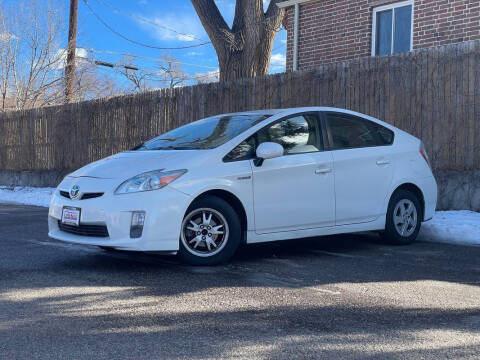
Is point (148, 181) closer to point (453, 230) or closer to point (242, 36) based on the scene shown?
point (453, 230)

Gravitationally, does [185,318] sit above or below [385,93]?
below

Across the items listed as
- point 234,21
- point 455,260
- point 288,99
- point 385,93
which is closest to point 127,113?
point 234,21

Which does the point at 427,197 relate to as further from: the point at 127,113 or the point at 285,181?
the point at 127,113

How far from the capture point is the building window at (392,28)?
42.4ft

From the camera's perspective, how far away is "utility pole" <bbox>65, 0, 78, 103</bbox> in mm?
22797

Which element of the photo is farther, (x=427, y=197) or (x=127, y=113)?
(x=127, y=113)

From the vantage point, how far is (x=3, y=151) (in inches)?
732

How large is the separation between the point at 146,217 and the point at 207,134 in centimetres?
146

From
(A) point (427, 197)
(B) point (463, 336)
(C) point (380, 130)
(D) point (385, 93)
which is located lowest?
(B) point (463, 336)

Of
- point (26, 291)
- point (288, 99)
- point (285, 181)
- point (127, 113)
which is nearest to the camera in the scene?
point (26, 291)

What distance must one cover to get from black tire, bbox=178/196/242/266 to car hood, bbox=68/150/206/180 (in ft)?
1.29

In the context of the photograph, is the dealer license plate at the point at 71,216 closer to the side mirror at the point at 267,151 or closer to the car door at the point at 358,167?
the side mirror at the point at 267,151

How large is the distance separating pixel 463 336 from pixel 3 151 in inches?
679

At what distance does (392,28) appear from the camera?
1323 centimetres
